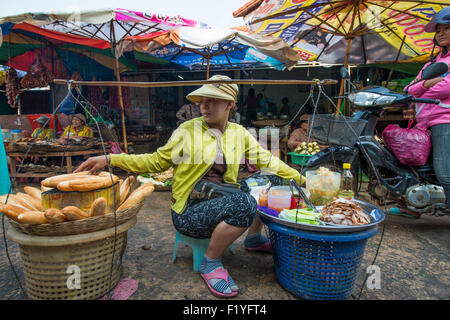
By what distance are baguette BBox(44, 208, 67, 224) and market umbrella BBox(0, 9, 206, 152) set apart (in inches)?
126

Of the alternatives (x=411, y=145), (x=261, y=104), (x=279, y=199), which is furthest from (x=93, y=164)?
(x=261, y=104)

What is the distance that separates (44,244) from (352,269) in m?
1.79

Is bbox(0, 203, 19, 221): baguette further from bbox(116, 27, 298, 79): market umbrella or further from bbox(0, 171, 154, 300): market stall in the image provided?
bbox(116, 27, 298, 79): market umbrella

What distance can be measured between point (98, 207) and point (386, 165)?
2.78m

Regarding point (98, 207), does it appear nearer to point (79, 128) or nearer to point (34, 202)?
point (34, 202)

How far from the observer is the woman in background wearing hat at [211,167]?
1.86m

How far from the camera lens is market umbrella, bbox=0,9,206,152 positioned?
163 inches

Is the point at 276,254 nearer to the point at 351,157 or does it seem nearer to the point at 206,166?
the point at 206,166

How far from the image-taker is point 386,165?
9.60 feet

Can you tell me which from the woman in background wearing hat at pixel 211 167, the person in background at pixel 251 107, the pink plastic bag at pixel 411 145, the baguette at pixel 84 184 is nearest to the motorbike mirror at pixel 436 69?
the pink plastic bag at pixel 411 145

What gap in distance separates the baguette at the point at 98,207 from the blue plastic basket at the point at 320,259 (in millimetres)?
1039

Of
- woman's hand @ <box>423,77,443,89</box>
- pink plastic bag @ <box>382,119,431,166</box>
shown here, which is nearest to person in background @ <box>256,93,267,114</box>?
pink plastic bag @ <box>382,119,431,166</box>
